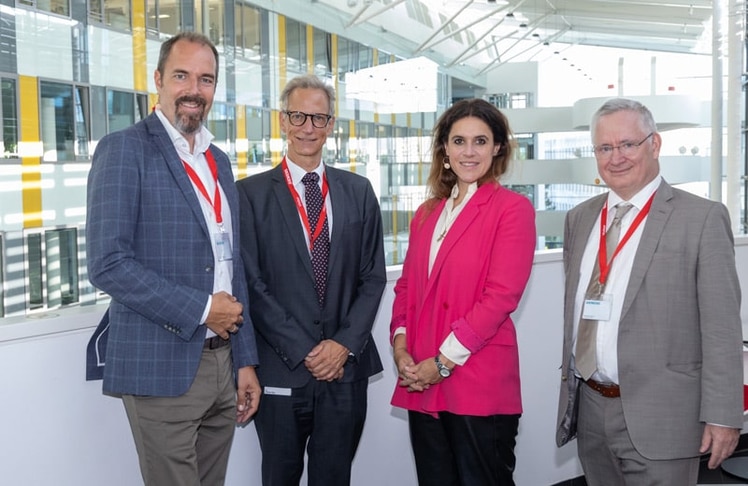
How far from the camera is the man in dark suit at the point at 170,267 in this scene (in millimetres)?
1598

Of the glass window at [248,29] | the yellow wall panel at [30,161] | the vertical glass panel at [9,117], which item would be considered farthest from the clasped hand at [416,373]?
the glass window at [248,29]

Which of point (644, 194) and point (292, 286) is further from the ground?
point (644, 194)

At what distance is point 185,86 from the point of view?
1788mm

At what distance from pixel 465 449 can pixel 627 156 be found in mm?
931

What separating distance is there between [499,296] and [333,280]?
0.52m

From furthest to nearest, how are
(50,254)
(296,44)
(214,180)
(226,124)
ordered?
(226,124), (296,44), (50,254), (214,180)

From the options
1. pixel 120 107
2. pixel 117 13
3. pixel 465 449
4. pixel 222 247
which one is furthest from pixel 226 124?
pixel 465 449

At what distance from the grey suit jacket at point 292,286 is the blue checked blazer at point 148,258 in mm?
307

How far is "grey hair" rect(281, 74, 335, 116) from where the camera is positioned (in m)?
2.10

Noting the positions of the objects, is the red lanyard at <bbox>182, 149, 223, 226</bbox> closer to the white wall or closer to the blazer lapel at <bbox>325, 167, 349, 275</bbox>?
the blazer lapel at <bbox>325, 167, 349, 275</bbox>

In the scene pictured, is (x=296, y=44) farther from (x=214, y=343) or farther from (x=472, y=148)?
(x=214, y=343)

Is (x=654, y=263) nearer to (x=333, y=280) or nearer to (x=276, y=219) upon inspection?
(x=333, y=280)

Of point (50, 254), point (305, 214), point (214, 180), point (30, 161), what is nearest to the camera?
point (214, 180)

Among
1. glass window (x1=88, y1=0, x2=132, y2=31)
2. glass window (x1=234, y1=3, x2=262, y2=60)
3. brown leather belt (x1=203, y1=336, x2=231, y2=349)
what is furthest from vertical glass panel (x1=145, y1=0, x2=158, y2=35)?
brown leather belt (x1=203, y1=336, x2=231, y2=349)
